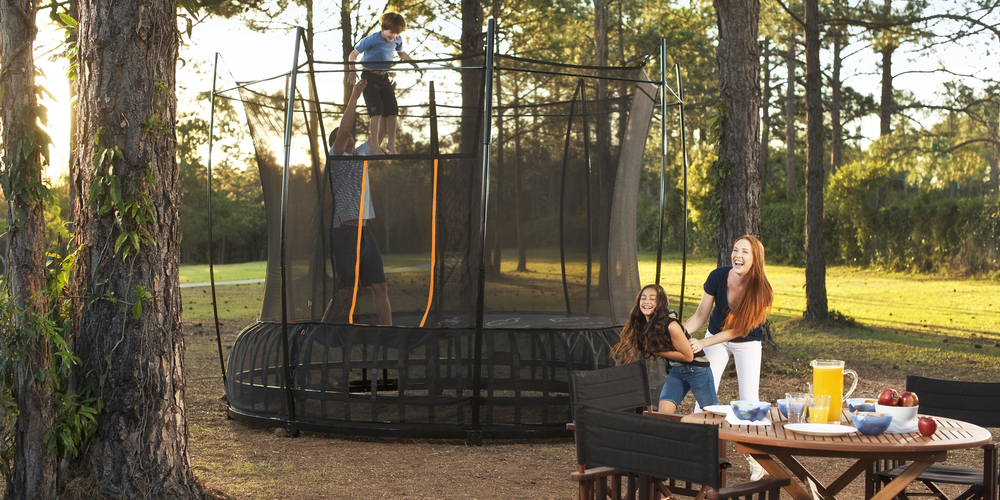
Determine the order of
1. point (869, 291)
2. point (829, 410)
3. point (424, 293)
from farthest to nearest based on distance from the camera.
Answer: point (869, 291)
point (424, 293)
point (829, 410)

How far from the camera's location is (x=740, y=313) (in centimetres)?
385

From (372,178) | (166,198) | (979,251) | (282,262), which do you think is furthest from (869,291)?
(166,198)

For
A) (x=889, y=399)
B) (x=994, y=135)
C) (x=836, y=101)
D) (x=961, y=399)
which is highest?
(x=836, y=101)

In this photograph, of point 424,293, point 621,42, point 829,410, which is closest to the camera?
point 829,410

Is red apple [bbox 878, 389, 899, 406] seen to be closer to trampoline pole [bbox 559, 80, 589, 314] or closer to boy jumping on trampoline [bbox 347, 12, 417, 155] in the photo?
trampoline pole [bbox 559, 80, 589, 314]

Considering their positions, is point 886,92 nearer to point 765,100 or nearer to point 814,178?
point 765,100

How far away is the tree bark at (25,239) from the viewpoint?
3225 mm

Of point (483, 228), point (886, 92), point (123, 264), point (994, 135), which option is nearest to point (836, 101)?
point (886, 92)

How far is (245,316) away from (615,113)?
28.0 feet

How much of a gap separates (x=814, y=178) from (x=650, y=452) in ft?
30.7

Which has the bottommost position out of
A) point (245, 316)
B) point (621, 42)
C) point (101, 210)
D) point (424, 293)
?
point (245, 316)

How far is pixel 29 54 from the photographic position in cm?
328

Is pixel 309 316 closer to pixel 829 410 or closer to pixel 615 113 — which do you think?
pixel 615 113

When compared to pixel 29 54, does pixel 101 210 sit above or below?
below
